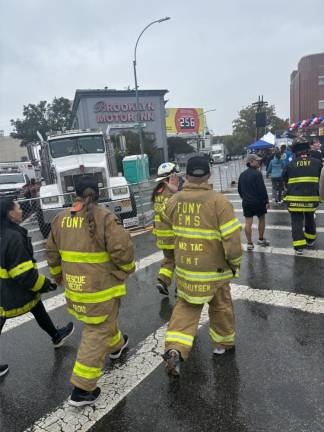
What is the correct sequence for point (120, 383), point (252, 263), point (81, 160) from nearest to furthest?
1. point (120, 383)
2. point (252, 263)
3. point (81, 160)

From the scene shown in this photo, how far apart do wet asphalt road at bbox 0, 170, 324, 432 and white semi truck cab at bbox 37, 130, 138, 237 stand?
16.4 feet

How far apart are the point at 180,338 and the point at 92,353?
0.74 metres

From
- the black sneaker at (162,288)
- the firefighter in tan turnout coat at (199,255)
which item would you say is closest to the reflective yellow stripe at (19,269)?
the firefighter in tan turnout coat at (199,255)

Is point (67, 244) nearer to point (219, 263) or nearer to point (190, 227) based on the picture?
point (190, 227)

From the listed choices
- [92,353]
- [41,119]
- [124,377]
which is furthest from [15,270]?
[41,119]

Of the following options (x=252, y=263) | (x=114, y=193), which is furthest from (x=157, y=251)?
(x=114, y=193)

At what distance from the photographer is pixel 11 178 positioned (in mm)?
18938

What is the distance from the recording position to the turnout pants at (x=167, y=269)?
4.98m

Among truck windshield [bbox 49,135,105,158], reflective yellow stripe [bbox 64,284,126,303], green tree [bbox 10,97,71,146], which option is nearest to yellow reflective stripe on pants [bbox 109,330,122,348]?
reflective yellow stripe [bbox 64,284,126,303]

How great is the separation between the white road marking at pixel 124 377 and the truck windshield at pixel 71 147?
7698 mm

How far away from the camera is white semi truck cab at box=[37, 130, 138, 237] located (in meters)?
9.53

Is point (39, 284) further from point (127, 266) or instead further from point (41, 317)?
point (127, 266)

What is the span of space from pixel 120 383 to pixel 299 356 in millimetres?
1679

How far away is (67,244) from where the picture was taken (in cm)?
301
